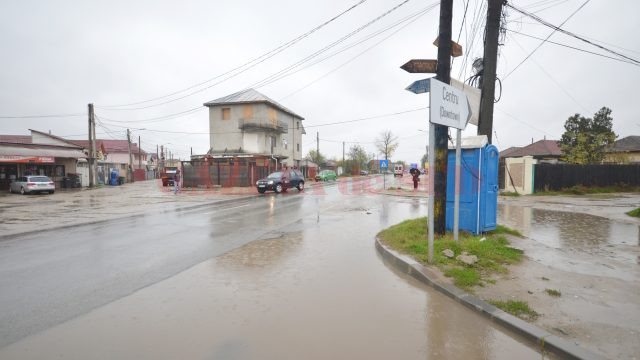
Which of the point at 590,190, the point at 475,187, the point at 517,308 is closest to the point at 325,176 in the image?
the point at 590,190

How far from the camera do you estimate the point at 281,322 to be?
3.90 meters

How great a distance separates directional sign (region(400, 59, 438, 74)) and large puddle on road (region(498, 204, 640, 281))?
415 centimetres

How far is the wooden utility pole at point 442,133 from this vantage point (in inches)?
283

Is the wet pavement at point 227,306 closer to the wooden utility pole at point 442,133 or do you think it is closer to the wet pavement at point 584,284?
the wet pavement at point 584,284

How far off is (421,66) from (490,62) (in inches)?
123

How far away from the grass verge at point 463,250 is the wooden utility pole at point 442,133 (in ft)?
1.89

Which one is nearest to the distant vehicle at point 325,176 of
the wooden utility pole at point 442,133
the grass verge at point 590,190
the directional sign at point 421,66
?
the grass verge at point 590,190

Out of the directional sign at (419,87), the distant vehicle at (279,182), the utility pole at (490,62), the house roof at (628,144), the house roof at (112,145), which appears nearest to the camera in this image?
the directional sign at (419,87)

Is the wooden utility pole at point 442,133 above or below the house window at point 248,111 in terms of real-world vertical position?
below

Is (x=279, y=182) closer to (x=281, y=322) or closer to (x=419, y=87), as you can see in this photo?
(x=419, y=87)

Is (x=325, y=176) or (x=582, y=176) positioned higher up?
(x=582, y=176)

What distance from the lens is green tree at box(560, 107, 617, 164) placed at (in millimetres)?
33938

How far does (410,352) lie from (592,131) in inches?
1867

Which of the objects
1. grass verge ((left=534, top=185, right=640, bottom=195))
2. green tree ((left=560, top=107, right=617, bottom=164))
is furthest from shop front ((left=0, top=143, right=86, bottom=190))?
green tree ((left=560, top=107, right=617, bottom=164))
